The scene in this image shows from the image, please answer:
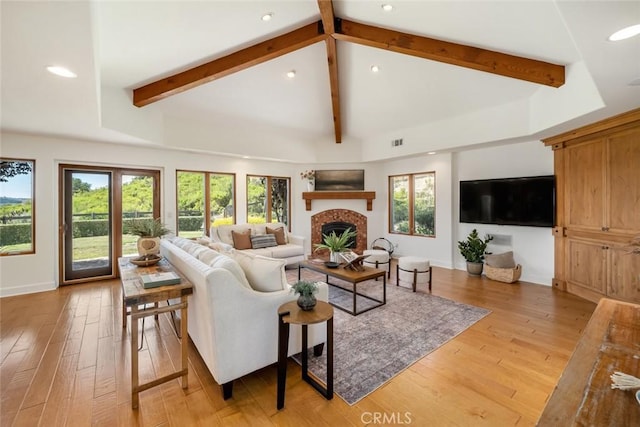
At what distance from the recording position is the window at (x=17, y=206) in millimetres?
4227

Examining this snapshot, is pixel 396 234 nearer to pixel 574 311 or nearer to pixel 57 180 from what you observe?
pixel 574 311

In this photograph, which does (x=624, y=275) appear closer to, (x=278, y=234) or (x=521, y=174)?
(x=521, y=174)

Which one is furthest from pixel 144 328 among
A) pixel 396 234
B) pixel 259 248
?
pixel 396 234

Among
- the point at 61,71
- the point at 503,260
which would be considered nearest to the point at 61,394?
the point at 61,71

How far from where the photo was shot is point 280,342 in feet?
6.44

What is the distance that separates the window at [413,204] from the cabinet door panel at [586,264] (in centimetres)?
238

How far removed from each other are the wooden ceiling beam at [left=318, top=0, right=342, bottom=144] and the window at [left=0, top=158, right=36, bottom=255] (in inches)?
196

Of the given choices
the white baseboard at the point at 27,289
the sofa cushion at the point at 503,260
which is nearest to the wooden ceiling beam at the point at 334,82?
the sofa cushion at the point at 503,260

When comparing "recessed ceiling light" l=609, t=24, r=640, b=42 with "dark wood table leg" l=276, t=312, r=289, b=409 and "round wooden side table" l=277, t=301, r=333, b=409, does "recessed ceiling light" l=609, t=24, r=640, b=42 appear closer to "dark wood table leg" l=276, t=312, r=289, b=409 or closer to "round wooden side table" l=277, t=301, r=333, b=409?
"round wooden side table" l=277, t=301, r=333, b=409

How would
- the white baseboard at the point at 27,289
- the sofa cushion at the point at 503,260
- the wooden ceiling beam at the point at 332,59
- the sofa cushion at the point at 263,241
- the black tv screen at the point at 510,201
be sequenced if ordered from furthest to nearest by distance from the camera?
the sofa cushion at the point at 263,241
the sofa cushion at the point at 503,260
the black tv screen at the point at 510,201
the white baseboard at the point at 27,289
the wooden ceiling beam at the point at 332,59

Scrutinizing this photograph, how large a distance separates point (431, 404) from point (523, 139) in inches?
180

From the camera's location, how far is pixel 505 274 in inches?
189

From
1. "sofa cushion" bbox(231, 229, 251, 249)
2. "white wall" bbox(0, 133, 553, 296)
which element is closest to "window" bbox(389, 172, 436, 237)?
"white wall" bbox(0, 133, 553, 296)

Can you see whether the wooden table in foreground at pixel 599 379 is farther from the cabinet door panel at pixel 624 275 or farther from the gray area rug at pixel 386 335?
the cabinet door panel at pixel 624 275
